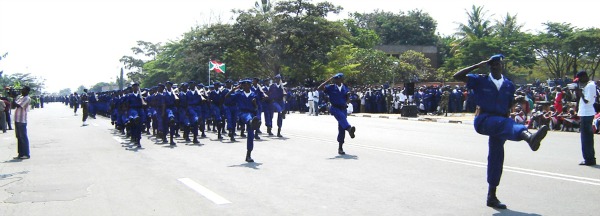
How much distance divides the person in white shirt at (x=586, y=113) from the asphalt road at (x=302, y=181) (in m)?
0.37

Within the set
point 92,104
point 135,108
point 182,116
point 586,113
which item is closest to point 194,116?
point 182,116

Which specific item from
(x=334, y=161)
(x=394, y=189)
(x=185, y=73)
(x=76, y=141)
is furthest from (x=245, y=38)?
(x=394, y=189)

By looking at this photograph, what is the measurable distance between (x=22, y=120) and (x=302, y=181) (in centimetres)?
817

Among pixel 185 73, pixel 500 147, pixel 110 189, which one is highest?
pixel 185 73

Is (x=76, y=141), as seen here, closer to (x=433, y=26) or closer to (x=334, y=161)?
(x=334, y=161)

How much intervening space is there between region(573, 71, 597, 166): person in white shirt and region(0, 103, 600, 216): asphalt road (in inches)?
14.6

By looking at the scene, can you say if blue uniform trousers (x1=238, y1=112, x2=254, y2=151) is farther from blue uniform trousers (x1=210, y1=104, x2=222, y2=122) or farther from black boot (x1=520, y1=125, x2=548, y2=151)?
black boot (x1=520, y1=125, x2=548, y2=151)

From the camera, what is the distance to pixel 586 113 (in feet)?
31.6

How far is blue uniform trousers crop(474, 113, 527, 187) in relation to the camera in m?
6.09

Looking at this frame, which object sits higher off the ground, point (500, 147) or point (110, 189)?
point (500, 147)

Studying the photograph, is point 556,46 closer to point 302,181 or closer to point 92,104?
point 92,104

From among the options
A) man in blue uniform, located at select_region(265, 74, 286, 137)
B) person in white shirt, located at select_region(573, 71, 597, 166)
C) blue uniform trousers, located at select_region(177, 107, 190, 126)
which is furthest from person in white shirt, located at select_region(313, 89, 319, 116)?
person in white shirt, located at select_region(573, 71, 597, 166)

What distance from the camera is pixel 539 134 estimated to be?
5855mm

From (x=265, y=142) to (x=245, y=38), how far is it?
3677 cm
